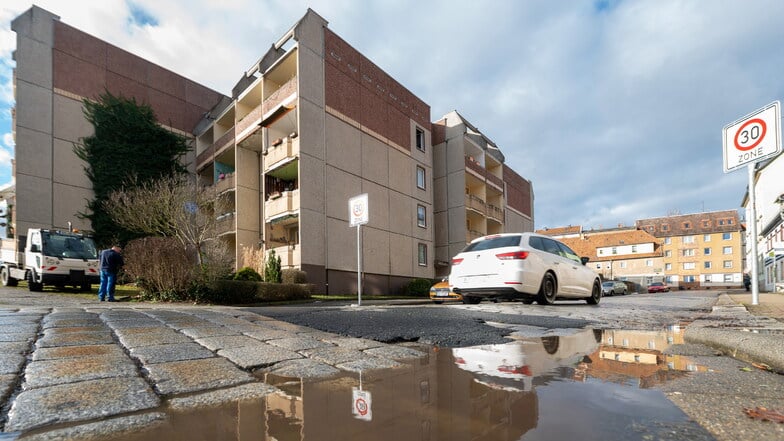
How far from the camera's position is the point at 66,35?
73.2 feet

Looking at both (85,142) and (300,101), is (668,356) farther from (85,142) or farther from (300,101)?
(85,142)

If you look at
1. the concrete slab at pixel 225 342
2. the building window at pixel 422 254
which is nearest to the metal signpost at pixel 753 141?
the concrete slab at pixel 225 342

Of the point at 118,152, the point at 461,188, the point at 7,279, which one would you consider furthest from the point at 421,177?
the point at 7,279

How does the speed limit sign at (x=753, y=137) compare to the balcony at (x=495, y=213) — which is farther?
the balcony at (x=495, y=213)

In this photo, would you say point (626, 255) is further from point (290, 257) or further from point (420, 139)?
point (290, 257)

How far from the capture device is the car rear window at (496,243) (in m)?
8.76

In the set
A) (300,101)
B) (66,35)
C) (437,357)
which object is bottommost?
(437,357)

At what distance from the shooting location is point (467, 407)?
1951 millimetres

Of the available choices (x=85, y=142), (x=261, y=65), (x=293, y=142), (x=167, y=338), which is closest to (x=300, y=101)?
(x=293, y=142)

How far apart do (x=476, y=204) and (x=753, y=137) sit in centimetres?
2272

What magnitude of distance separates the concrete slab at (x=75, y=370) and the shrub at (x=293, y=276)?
1475 centimetres

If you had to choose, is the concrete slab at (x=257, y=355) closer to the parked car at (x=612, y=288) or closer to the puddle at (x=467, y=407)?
the puddle at (x=467, y=407)

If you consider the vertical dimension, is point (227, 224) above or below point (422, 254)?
above

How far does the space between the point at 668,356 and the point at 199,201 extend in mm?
19213
